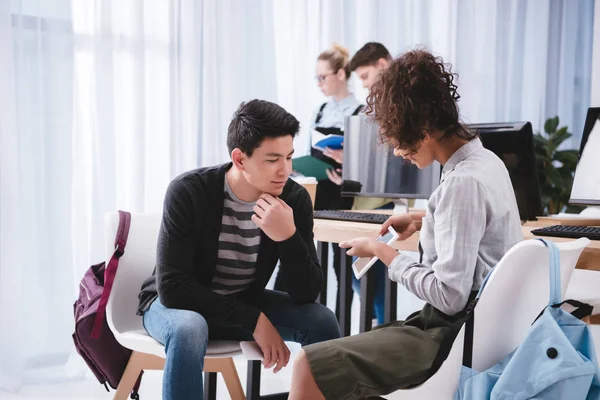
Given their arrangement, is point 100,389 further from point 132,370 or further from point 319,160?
point 319,160

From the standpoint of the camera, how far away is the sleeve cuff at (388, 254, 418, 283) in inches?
53.1

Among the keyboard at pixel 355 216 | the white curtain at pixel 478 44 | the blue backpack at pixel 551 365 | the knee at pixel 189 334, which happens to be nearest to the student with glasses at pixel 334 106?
the white curtain at pixel 478 44

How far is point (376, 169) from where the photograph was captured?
2.52 m

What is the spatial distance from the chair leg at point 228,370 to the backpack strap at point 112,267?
1.12 ft

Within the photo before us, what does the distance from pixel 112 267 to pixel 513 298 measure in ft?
3.65

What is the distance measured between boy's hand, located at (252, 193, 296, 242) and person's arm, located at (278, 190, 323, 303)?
2 cm

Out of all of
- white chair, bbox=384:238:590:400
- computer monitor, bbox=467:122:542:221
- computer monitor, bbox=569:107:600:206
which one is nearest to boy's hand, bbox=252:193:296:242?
white chair, bbox=384:238:590:400

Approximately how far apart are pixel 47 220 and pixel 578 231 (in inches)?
82.3

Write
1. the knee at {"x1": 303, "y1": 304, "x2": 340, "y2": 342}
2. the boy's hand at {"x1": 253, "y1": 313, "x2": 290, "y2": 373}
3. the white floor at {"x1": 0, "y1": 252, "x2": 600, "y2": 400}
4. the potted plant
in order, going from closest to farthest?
the boy's hand at {"x1": 253, "y1": 313, "x2": 290, "y2": 373} < the knee at {"x1": 303, "y1": 304, "x2": 340, "y2": 342} < the white floor at {"x1": 0, "y1": 252, "x2": 600, "y2": 400} < the potted plant

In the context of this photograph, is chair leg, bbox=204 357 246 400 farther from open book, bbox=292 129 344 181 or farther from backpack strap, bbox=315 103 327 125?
backpack strap, bbox=315 103 327 125

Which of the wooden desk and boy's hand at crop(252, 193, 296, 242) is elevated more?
boy's hand at crop(252, 193, 296, 242)

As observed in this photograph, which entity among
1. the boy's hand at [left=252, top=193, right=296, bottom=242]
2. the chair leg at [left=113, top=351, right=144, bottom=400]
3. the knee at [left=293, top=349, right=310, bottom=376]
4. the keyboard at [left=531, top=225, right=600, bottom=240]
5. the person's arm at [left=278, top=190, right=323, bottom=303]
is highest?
the boy's hand at [left=252, top=193, right=296, bottom=242]

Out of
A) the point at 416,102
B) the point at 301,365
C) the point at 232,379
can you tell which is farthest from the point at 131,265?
the point at 416,102

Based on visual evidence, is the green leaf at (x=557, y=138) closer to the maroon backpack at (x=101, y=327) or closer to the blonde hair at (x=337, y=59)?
the blonde hair at (x=337, y=59)
